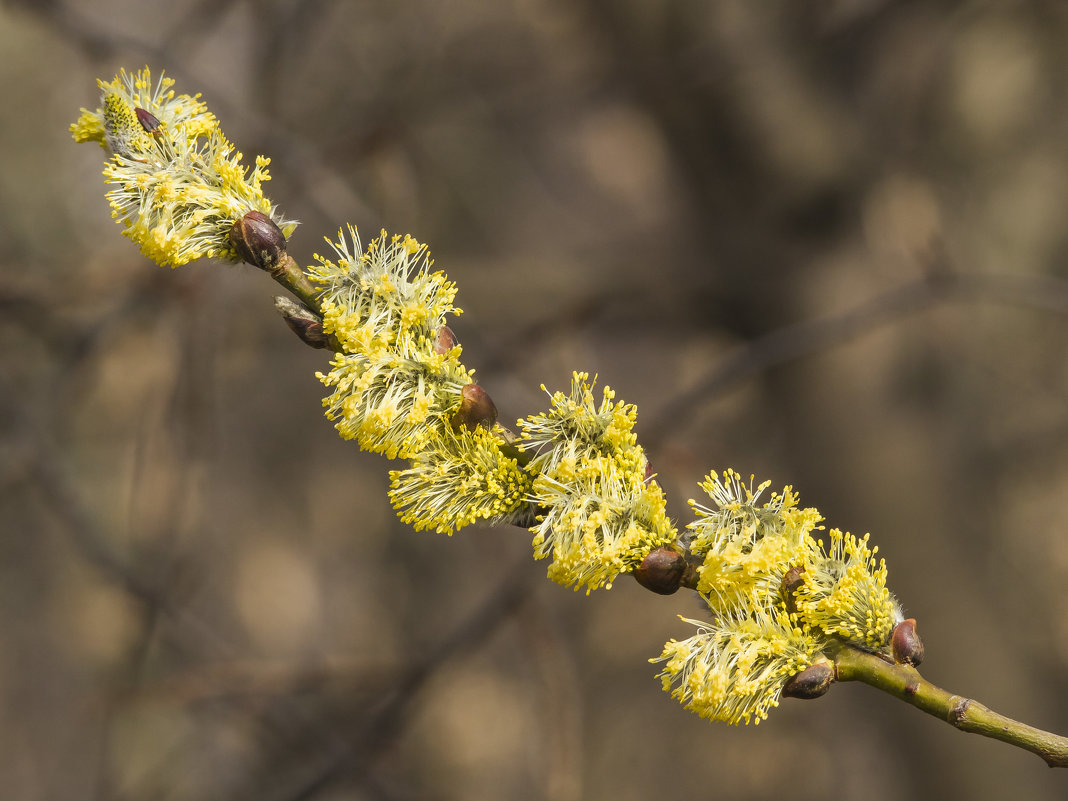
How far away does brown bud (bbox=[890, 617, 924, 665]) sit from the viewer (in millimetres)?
310

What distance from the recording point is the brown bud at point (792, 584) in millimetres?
334

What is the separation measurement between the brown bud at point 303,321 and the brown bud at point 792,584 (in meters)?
0.21

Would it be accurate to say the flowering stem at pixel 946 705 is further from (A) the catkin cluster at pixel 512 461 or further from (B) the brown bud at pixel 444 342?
(B) the brown bud at pixel 444 342

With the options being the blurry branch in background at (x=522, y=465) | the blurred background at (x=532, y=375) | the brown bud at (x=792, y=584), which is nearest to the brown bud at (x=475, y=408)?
the blurry branch in background at (x=522, y=465)

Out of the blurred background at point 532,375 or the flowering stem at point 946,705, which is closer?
the flowering stem at point 946,705

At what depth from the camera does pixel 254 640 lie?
6.39 feet

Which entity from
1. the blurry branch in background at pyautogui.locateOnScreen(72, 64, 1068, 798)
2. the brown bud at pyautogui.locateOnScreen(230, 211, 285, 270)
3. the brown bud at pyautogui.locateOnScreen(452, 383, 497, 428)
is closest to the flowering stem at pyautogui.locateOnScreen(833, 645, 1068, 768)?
the blurry branch in background at pyautogui.locateOnScreen(72, 64, 1068, 798)

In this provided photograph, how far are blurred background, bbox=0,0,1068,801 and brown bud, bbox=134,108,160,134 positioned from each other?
46.6 inches

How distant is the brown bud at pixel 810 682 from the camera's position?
1.00 ft

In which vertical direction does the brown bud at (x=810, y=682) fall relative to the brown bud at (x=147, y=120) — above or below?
below

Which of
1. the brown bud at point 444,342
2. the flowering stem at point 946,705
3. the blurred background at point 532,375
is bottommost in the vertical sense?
the flowering stem at point 946,705

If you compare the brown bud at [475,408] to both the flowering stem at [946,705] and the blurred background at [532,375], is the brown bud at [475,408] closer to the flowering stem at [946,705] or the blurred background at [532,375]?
the flowering stem at [946,705]

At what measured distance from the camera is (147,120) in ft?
1.09

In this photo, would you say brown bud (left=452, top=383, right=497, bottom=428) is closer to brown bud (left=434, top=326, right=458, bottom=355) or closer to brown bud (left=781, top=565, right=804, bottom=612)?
brown bud (left=434, top=326, right=458, bottom=355)
